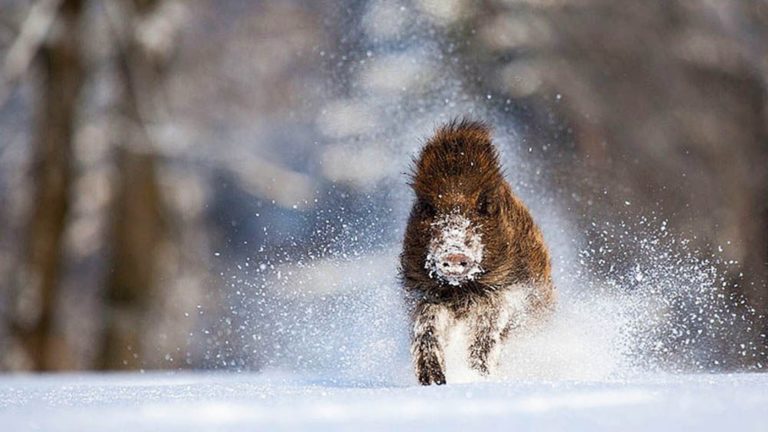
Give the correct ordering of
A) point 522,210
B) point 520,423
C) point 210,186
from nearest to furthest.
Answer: point 520,423 → point 522,210 → point 210,186

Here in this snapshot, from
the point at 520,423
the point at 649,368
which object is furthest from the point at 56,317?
the point at 520,423

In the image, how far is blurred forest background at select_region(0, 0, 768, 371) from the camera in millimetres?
13844

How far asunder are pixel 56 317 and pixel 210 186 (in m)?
5.34

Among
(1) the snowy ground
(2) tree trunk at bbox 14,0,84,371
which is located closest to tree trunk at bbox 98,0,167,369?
(2) tree trunk at bbox 14,0,84,371

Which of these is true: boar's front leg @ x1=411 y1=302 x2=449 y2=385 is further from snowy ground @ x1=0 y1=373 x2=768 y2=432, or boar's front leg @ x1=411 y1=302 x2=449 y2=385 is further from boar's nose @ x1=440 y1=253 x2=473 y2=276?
snowy ground @ x1=0 y1=373 x2=768 y2=432

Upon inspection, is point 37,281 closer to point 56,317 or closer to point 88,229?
point 56,317

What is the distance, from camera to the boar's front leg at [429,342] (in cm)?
626

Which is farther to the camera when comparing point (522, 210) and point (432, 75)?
point (432, 75)

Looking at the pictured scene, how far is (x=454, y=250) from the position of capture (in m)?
6.38

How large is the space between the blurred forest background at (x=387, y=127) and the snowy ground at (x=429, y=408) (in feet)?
21.2

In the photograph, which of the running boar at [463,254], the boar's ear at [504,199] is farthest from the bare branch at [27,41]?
the boar's ear at [504,199]

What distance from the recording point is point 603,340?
25.5 ft

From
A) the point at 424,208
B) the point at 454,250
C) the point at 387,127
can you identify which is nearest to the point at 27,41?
the point at 387,127

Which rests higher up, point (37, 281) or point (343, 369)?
point (37, 281)
